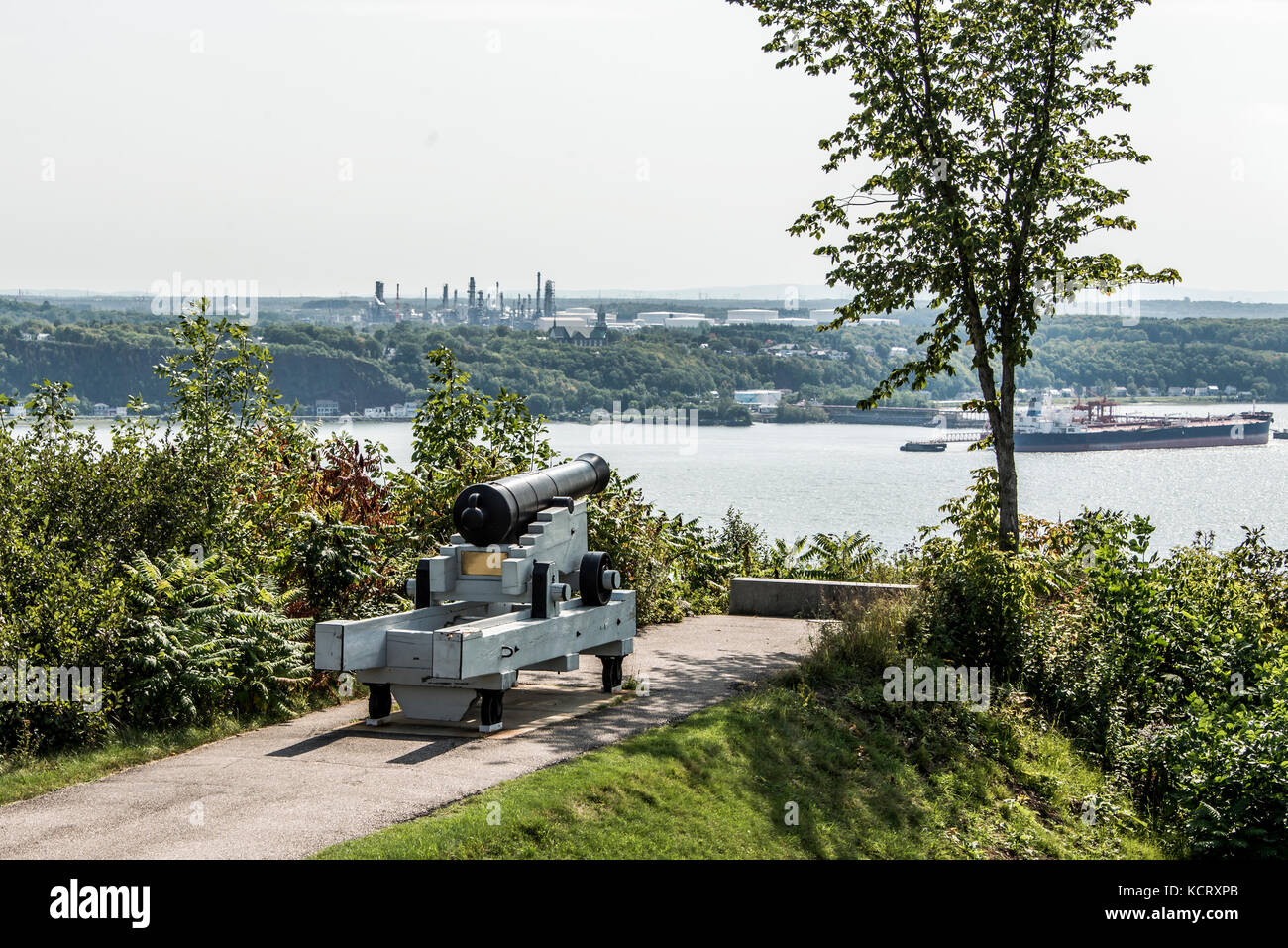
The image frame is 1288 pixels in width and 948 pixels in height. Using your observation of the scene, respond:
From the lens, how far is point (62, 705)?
8.17 m

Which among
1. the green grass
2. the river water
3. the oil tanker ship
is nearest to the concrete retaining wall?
the green grass

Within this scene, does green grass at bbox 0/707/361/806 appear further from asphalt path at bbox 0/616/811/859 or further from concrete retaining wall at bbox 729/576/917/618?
concrete retaining wall at bbox 729/576/917/618

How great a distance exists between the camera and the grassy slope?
6938mm

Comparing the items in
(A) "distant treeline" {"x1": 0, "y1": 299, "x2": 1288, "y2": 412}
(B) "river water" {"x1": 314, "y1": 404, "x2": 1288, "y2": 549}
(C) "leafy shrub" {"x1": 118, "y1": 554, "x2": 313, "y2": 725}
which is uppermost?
(A) "distant treeline" {"x1": 0, "y1": 299, "x2": 1288, "y2": 412}

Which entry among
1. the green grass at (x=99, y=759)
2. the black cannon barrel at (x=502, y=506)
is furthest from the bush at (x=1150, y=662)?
the green grass at (x=99, y=759)

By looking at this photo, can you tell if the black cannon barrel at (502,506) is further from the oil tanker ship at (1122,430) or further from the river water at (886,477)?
the oil tanker ship at (1122,430)

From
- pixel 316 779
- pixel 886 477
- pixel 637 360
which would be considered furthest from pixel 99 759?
pixel 886 477

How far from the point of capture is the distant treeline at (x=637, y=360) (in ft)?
78.4

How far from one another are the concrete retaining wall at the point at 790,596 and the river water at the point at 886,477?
15687 millimetres

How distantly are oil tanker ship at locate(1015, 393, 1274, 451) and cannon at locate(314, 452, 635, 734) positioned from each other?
170ft

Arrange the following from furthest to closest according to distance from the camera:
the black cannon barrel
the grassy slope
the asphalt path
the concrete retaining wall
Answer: the concrete retaining wall < the black cannon barrel < the grassy slope < the asphalt path

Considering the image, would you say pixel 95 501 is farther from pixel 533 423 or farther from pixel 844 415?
pixel 844 415

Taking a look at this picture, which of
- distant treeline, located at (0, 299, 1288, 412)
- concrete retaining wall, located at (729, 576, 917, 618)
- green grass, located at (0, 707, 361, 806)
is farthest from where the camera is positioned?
distant treeline, located at (0, 299, 1288, 412)
